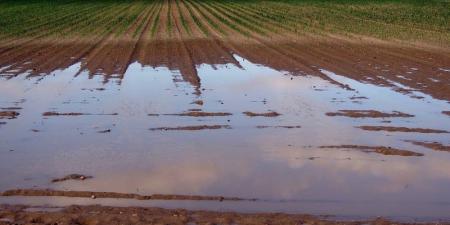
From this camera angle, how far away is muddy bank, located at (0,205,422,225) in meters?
7.62

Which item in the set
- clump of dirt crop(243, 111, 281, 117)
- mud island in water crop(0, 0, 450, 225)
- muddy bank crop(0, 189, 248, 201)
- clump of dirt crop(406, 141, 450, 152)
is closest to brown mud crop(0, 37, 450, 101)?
mud island in water crop(0, 0, 450, 225)

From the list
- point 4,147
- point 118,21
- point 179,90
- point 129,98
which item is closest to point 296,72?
point 179,90

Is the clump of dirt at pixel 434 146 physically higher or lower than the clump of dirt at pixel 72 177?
lower

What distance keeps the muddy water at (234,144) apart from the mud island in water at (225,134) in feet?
0.12

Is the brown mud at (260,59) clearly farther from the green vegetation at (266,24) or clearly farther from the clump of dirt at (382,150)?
the clump of dirt at (382,150)

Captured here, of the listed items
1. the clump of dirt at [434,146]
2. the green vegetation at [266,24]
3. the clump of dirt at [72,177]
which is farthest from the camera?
the green vegetation at [266,24]

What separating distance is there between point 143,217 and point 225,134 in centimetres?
467

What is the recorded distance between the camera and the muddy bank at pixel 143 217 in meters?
7.62

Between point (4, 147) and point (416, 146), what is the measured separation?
7.17m

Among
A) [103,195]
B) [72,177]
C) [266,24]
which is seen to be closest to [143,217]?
[103,195]

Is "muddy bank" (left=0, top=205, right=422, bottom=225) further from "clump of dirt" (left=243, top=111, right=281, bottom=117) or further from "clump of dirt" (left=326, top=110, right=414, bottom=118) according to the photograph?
"clump of dirt" (left=326, top=110, right=414, bottom=118)

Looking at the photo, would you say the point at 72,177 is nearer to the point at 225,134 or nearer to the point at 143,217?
the point at 143,217

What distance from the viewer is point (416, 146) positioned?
11344 millimetres

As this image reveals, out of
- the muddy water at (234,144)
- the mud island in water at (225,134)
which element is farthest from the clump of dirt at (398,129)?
the muddy water at (234,144)
